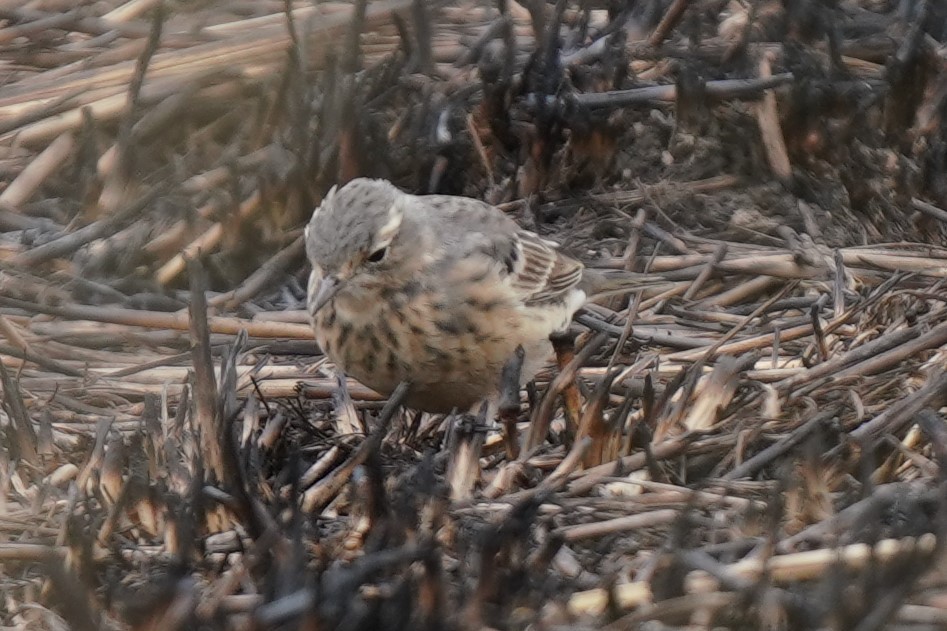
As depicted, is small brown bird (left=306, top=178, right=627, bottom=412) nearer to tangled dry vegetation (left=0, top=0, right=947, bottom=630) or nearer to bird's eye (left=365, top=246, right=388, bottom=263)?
bird's eye (left=365, top=246, right=388, bottom=263)

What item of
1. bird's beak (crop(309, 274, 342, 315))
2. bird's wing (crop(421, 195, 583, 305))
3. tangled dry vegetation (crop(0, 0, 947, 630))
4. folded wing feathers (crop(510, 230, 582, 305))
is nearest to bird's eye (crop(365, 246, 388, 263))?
bird's beak (crop(309, 274, 342, 315))

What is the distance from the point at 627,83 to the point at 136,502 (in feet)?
12.0

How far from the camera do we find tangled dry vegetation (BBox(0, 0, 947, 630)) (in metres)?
3.22

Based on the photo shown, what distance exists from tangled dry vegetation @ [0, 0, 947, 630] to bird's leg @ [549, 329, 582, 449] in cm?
2

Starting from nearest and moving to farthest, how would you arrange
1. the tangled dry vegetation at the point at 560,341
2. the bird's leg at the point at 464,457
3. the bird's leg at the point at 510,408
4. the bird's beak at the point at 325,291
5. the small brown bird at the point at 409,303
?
the tangled dry vegetation at the point at 560,341 < the bird's leg at the point at 464,457 < the bird's leg at the point at 510,408 < the bird's beak at the point at 325,291 < the small brown bird at the point at 409,303

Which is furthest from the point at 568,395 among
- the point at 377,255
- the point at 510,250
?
the point at 510,250

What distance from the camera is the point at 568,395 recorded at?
4.49 metres

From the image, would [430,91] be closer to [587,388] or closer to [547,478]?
[587,388]

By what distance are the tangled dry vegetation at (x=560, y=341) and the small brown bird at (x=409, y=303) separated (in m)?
0.18

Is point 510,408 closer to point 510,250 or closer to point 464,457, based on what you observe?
point 464,457

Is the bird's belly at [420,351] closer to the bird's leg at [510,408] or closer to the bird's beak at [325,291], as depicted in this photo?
the bird's beak at [325,291]

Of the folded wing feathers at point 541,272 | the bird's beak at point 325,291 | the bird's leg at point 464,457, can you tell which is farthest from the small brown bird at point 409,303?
the bird's leg at point 464,457

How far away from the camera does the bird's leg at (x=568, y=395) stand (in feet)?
14.4

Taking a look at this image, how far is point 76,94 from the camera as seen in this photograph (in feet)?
21.6
